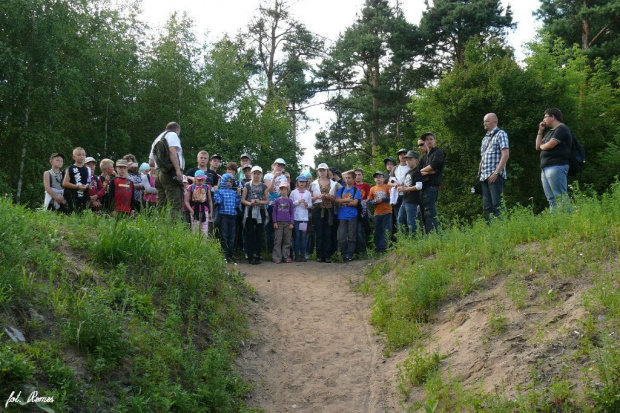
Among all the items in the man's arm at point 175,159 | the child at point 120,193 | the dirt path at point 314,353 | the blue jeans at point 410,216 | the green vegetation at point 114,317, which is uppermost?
the man's arm at point 175,159

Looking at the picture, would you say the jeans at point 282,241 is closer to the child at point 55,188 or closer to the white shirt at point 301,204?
the white shirt at point 301,204

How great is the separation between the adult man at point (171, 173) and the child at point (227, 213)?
2.75m

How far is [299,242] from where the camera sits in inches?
524

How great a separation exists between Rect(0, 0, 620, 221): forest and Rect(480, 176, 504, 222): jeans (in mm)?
5395

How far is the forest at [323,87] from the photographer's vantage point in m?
19.5

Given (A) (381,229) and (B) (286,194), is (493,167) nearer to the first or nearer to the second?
(A) (381,229)

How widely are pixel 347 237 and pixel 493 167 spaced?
13.9 ft

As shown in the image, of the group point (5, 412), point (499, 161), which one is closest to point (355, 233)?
point (499, 161)

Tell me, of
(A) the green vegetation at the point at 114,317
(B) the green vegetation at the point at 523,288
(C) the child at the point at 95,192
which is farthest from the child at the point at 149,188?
(B) the green vegetation at the point at 523,288

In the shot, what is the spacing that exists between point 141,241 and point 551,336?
15.9 ft

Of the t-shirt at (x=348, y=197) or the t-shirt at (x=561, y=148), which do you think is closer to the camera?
the t-shirt at (x=561, y=148)

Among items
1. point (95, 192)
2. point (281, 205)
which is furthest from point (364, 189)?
point (95, 192)

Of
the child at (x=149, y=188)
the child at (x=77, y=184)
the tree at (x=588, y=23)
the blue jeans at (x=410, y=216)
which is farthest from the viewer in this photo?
the tree at (x=588, y=23)

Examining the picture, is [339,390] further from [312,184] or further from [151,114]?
[151,114]
